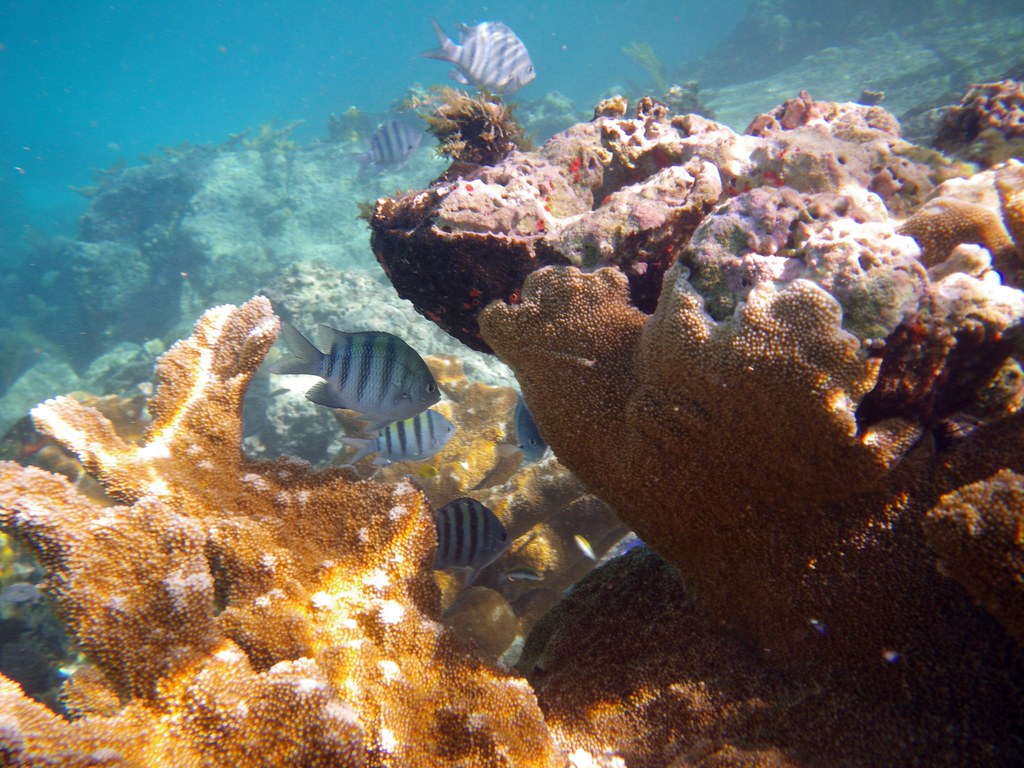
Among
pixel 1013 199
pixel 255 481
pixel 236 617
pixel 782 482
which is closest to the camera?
pixel 782 482

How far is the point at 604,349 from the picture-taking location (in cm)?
173

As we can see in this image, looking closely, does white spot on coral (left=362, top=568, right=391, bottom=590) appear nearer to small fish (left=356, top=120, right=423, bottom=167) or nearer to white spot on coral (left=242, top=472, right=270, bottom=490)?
white spot on coral (left=242, top=472, right=270, bottom=490)

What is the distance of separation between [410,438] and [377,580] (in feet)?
3.76

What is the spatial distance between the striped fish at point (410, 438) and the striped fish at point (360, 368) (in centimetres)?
47

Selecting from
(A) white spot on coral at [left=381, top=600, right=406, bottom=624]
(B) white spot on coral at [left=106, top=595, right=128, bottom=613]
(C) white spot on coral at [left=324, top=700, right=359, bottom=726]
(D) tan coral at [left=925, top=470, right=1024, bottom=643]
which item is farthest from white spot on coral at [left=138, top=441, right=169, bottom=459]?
(D) tan coral at [left=925, top=470, right=1024, bottom=643]

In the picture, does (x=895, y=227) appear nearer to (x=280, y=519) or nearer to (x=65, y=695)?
(x=280, y=519)

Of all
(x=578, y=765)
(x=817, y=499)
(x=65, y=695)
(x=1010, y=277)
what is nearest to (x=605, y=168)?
(x=1010, y=277)

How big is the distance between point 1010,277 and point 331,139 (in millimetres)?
24855

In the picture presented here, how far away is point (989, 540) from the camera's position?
1088 millimetres

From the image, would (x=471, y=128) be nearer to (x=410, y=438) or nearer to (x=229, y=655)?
(x=410, y=438)

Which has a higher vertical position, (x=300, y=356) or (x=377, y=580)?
(x=300, y=356)

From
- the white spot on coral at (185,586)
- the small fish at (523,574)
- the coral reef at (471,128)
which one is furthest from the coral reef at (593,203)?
the small fish at (523,574)

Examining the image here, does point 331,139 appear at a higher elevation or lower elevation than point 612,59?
lower

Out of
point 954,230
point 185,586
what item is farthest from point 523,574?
point 954,230
